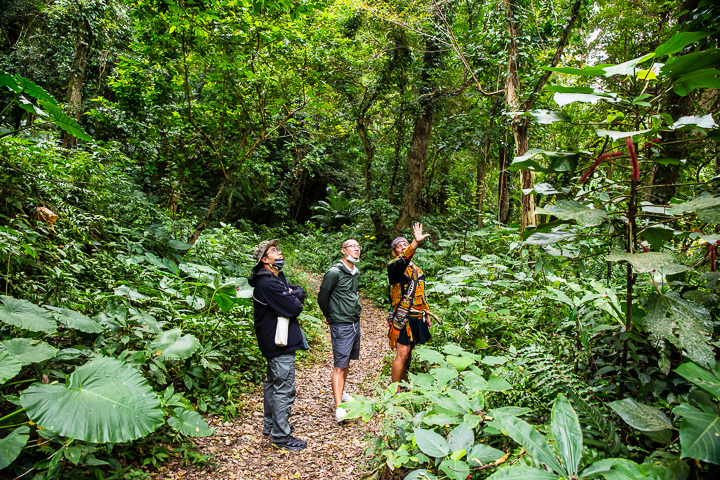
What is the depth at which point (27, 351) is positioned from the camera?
7.15ft

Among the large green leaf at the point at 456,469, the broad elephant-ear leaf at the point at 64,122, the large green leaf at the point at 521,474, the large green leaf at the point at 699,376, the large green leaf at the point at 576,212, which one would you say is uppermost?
the broad elephant-ear leaf at the point at 64,122

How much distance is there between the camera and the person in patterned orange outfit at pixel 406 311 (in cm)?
359

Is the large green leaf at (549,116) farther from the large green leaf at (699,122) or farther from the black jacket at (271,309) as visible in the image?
the black jacket at (271,309)

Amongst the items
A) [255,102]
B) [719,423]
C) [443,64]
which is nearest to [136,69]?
[255,102]

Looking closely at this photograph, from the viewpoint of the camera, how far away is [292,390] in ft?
10.6

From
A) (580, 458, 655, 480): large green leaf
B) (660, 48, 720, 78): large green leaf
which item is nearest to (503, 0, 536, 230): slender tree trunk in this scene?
(660, 48, 720, 78): large green leaf

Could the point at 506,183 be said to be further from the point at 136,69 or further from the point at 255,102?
the point at 136,69

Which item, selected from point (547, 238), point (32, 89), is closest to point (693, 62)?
point (547, 238)

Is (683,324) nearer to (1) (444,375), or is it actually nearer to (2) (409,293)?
(1) (444,375)

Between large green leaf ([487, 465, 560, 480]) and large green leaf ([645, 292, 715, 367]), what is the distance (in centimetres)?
59

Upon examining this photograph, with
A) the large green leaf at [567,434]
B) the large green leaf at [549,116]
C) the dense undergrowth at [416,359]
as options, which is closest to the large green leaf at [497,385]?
the dense undergrowth at [416,359]

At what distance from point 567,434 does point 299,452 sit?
2.70 meters

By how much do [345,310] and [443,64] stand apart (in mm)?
8704

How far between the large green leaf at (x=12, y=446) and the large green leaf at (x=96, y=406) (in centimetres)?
9
